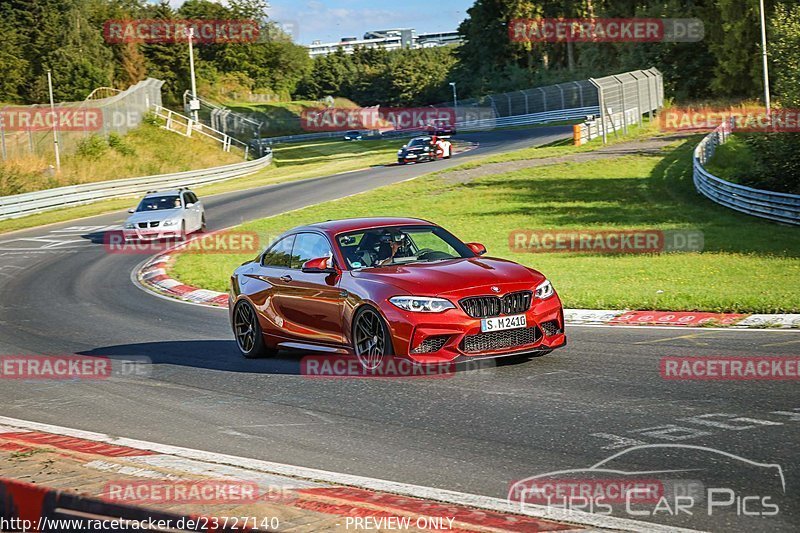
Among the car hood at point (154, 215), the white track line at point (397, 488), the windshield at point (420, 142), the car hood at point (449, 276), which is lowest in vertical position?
Result: the car hood at point (154, 215)

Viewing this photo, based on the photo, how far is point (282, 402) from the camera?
31.5 feet

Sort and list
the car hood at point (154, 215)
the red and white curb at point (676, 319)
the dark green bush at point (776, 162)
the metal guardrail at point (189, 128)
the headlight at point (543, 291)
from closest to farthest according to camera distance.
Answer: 1. the headlight at point (543, 291)
2. the red and white curb at point (676, 319)
3. the dark green bush at point (776, 162)
4. the car hood at point (154, 215)
5. the metal guardrail at point (189, 128)

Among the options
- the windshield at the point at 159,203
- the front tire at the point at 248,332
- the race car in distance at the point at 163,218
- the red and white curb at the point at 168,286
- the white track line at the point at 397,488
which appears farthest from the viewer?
the windshield at the point at 159,203

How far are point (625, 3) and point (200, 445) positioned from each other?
83900 mm

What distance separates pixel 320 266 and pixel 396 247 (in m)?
0.84

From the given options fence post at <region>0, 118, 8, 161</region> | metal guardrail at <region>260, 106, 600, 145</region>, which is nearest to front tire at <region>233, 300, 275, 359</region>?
fence post at <region>0, 118, 8, 161</region>

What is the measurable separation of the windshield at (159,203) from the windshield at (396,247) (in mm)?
21225

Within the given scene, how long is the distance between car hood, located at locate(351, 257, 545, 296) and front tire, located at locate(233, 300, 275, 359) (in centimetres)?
191

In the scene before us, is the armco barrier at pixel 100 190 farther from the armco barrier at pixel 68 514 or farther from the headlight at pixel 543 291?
the armco barrier at pixel 68 514

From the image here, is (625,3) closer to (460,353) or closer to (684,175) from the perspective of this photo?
(684,175)

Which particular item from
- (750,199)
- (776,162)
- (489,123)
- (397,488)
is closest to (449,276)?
(397,488)

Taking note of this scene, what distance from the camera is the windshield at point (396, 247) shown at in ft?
36.9

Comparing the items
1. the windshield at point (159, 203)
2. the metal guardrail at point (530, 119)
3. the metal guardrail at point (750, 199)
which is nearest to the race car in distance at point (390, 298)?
the metal guardrail at point (750, 199)

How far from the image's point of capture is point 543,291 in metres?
10.5
